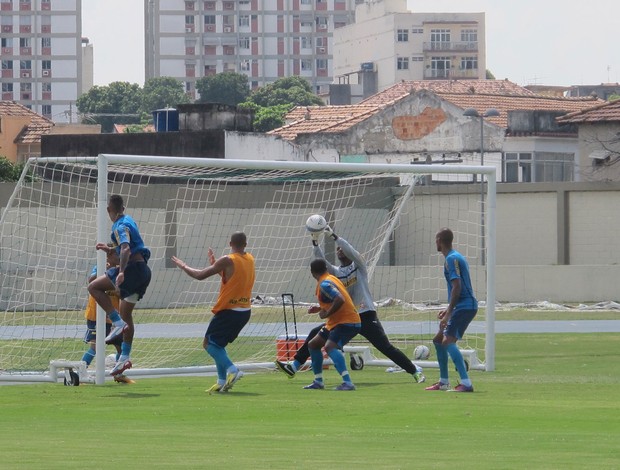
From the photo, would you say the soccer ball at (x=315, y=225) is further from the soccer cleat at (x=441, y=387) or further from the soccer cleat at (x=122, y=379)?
the soccer cleat at (x=122, y=379)

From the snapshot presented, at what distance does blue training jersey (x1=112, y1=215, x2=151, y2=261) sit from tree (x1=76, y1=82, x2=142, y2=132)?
483 ft

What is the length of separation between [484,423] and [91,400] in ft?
14.8

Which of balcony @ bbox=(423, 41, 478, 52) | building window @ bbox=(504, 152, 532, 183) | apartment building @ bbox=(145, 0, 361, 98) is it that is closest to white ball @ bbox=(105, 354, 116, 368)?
building window @ bbox=(504, 152, 532, 183)

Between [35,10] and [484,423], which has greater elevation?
[35,10]

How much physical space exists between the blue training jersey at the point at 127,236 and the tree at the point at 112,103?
147 m

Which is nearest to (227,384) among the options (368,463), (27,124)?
(368,463)

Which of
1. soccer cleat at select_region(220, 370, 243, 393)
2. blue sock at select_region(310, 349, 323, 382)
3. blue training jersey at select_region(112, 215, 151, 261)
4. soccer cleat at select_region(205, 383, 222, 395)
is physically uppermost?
blue training jersey at select_region(112, 215, 151, 261)

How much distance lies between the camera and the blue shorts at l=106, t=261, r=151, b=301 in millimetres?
16391

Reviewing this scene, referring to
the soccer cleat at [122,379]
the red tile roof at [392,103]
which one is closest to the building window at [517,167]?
the red tile roof at [392,103]

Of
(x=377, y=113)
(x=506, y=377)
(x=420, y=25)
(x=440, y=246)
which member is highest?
(x=420, y=25)

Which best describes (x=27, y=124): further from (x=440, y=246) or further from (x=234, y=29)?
(x=234, y=29)

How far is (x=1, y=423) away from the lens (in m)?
12.8

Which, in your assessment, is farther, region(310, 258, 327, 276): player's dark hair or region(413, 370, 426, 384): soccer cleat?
region(413, 370, 426, 384): soccer cleat

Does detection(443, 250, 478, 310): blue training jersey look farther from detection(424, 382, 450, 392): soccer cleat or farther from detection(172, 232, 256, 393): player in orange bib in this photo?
detection(172, 232, 256, 393): player in orange bib
